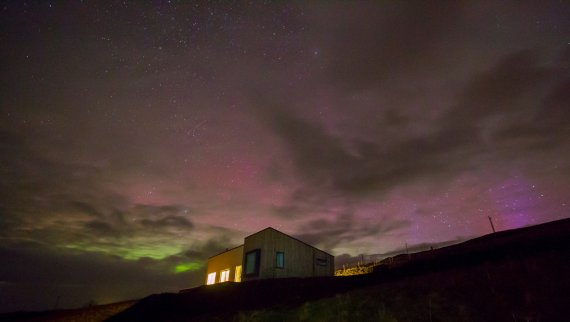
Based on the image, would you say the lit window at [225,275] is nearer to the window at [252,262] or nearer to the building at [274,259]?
the building at [274,259]

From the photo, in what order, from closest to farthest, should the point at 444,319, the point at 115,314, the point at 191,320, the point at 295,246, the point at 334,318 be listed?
the point at 444,319 → the point at 334,318 → the point at 191,320 → the point at 115,314 → the point at 295,246

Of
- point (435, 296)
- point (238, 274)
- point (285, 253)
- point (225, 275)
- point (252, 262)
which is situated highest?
point (285, 253)

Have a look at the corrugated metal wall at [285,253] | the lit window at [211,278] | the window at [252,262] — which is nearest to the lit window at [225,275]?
the lit window at [211,278]

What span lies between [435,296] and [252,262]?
1859cm

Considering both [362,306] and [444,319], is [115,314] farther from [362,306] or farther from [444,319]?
[444,319]

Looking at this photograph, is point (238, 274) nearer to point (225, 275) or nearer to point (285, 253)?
point (225, 275)

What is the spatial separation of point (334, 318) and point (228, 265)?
22.9m

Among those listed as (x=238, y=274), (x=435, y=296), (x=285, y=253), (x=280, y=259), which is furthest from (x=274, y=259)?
(x=435, y=296)

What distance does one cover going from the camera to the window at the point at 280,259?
2567 centimetres

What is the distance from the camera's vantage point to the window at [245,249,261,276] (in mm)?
25330

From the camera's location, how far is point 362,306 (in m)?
10.4

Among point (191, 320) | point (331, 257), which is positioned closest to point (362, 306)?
point (191, 320)

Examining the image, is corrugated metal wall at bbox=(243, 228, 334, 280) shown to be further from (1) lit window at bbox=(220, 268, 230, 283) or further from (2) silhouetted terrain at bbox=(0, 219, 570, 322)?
(2) silhouetted terrain at bbox=(0, 219, 570, 322)

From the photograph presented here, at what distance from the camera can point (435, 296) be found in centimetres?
982
